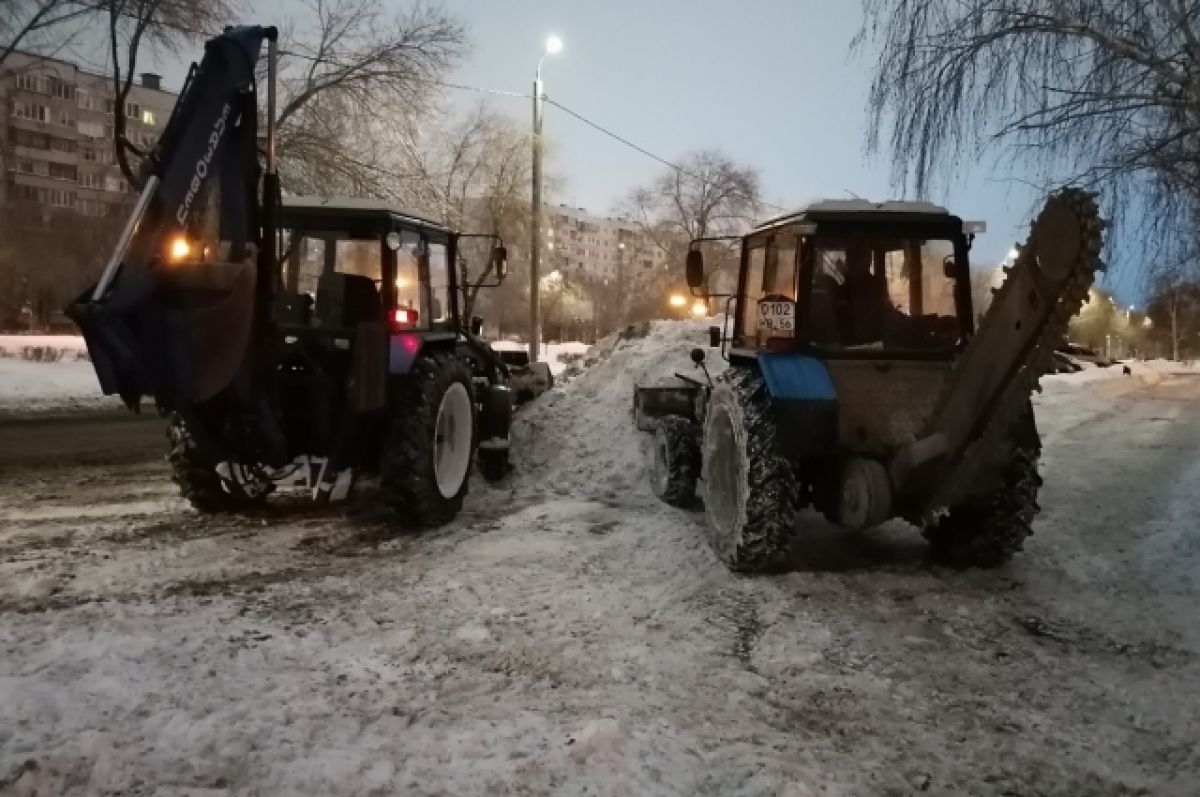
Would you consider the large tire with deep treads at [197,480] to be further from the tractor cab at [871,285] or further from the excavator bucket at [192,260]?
the tractor cab at [871,285]

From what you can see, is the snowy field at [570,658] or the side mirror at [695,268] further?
the side mirror at [695,268]

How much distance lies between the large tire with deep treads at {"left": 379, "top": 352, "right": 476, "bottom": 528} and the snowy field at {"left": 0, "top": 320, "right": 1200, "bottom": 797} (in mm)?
253

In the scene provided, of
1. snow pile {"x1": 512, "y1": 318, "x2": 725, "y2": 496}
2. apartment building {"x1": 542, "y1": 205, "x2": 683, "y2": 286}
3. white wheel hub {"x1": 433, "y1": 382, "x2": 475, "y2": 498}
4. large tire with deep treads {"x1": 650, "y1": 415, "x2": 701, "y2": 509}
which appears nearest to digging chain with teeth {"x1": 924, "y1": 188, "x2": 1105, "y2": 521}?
large tire with deep treads {"x1": 650, "y1": 415, "x2": 701, "y2": 509}

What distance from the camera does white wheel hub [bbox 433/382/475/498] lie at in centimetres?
770

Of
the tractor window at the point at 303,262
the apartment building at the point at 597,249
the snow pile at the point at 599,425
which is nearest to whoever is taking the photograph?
the tractor window at the point at 303,262

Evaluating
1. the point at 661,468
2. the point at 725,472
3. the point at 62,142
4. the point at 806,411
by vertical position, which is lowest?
the point at 661,468

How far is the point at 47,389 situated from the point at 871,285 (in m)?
18.6

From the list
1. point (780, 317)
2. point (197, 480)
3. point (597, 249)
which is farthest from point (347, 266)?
point (597, 249)

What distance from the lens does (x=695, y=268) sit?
738 centimetres

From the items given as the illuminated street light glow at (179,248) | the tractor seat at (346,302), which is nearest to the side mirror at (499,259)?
the tractor seat at (346,302)

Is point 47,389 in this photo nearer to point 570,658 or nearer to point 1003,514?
point 570,658

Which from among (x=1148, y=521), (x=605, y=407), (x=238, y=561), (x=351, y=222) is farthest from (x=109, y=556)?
(x=1148, y=521)

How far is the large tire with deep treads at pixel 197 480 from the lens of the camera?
7.11 metres

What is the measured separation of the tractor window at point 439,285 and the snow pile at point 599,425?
1.93 meters
